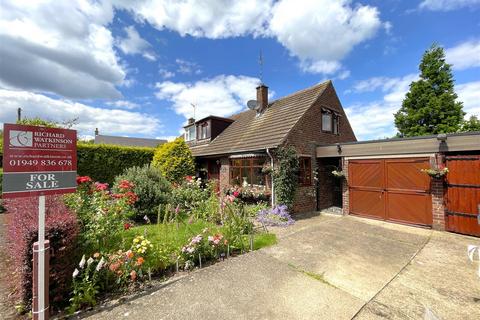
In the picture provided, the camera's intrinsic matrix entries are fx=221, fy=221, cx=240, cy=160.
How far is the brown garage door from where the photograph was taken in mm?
7430

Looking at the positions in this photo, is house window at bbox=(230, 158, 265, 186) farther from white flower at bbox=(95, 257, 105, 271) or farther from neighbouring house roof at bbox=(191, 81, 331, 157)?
white flower at bbox=(95, 257, 105, 271)

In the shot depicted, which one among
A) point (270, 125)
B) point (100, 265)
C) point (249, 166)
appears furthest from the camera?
point (270, 125)

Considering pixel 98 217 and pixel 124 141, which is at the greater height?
pixel 124 141

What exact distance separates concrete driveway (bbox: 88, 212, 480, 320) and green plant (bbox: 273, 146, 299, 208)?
3.23 meters

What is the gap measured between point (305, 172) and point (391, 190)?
339 cm

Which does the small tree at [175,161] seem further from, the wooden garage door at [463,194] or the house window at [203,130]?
the wooden garage door at [463,194]

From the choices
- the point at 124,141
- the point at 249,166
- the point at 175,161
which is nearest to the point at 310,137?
the point at 249,166

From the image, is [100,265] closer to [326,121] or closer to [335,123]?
[326,121]

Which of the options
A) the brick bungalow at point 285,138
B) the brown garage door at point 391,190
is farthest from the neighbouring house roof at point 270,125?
the brown garage door at point 391,190

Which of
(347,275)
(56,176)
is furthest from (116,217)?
(347,275)

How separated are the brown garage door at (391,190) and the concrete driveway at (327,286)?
1669mm

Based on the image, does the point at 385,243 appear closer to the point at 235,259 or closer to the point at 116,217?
the point at 235,259

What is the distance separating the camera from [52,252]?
319cm

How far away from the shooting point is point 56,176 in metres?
3.07
